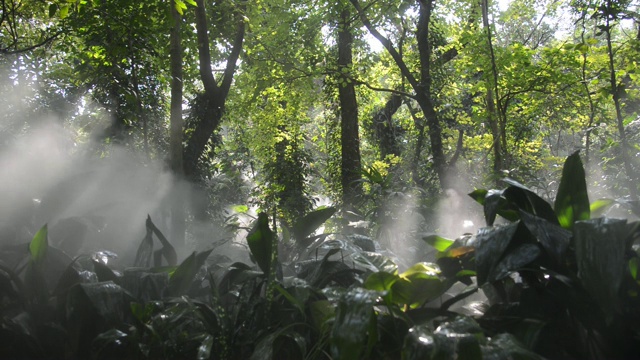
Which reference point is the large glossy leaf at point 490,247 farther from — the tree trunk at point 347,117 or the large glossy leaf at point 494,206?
the tree trunk at point 347,117

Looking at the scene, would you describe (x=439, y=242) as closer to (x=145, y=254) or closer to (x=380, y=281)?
(x=380, y=281)

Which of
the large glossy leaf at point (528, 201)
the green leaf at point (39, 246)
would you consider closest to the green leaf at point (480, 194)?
the large glossy leaf at point (528, 201)

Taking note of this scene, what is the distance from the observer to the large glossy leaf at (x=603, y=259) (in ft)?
5.60

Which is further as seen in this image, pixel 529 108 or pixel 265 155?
pixel 265 155

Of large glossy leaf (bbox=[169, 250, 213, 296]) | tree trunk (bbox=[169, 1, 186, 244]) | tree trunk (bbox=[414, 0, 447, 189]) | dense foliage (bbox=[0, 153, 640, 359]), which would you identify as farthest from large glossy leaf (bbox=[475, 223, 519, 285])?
tree trunk (bbox=[414, 0, 447, 189])

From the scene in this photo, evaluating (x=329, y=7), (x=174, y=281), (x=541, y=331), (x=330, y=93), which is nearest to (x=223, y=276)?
(x=174, y=281)

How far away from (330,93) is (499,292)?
7026mm

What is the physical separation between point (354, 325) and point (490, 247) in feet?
2.10

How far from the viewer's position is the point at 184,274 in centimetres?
267

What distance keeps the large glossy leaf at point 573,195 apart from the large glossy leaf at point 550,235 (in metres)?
0.22

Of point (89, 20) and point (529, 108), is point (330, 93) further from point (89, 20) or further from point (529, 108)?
point (89, 20)

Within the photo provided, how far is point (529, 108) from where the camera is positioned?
7.91 meters

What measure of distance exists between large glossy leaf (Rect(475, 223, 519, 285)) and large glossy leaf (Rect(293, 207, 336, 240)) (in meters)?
1.05

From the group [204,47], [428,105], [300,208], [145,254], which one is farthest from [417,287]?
[300,208]
